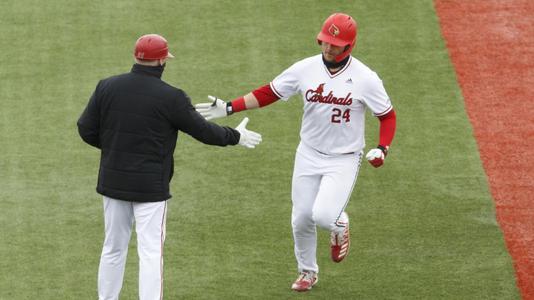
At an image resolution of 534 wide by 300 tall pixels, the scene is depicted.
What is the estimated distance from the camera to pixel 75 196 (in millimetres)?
9797

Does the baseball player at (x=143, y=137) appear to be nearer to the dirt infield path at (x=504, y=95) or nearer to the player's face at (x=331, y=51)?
the player's face at (x=331, y=51)

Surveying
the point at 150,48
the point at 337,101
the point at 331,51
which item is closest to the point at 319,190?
the point at 337,101

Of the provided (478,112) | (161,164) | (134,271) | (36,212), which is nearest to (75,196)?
A: (36,212)

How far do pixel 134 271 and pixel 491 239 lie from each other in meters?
2.84

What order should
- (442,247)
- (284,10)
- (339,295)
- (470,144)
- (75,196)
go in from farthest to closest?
1. (284,10)
2. (470,144)
3. (75,196)
4. (442,247)
5. (339,295)

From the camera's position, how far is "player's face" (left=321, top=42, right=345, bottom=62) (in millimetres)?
7961

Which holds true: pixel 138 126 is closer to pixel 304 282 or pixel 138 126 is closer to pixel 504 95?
pixel 304 282

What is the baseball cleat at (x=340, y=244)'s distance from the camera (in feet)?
27.0

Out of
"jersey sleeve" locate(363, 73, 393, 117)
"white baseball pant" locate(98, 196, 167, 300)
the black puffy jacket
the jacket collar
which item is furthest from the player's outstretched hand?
the jacket collar

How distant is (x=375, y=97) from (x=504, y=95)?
4.00m

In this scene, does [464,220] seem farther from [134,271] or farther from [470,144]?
[134,271]

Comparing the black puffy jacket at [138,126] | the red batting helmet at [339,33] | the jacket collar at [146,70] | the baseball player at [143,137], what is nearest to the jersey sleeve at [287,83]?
the red batting helmet at [339,33]

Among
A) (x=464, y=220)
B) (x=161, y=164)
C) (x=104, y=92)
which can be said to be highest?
(x=104, y=92)

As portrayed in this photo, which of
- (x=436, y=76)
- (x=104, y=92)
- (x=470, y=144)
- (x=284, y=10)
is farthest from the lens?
(x=284, y=10)
